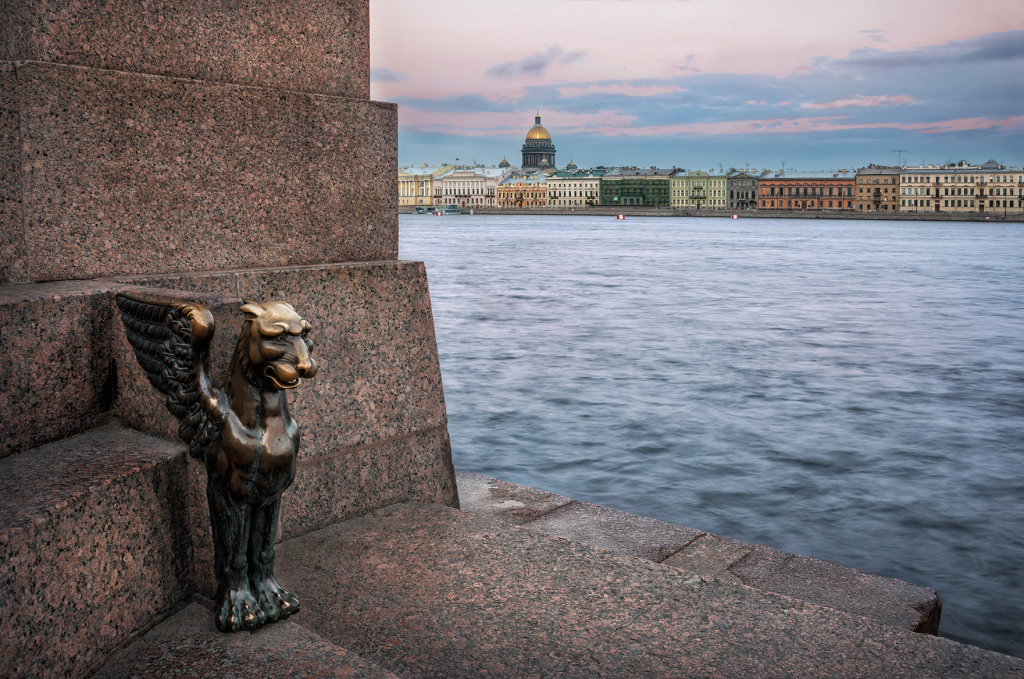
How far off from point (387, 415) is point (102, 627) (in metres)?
1.15

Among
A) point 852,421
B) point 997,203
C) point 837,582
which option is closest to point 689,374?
point 852,421

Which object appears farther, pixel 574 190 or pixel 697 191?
pixel 574 190

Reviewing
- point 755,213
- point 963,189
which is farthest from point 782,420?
point 755,213

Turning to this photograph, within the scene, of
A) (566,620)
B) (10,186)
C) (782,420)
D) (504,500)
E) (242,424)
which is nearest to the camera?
(242,424)

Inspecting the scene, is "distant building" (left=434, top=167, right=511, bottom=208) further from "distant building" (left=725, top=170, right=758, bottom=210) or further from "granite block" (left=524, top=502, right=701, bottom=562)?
"granite block" (left=524, top=502, right=701, bottom=562)

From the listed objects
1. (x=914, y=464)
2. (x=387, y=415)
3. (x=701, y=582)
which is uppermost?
(x=387, y=415)

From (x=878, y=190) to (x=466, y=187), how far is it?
175 ft

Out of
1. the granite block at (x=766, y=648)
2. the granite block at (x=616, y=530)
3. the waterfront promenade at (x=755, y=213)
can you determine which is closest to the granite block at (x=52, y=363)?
the granite block at (x=766, y=648)

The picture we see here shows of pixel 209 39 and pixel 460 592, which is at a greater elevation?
pixel 209 39

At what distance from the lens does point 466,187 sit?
424 feet

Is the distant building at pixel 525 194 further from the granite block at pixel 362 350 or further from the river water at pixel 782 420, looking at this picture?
the granite block at pixel 362 350

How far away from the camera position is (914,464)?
16.8 ft

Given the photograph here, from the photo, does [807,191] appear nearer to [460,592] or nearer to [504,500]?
[504,500]

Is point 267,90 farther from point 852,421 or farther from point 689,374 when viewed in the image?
point 689,374
